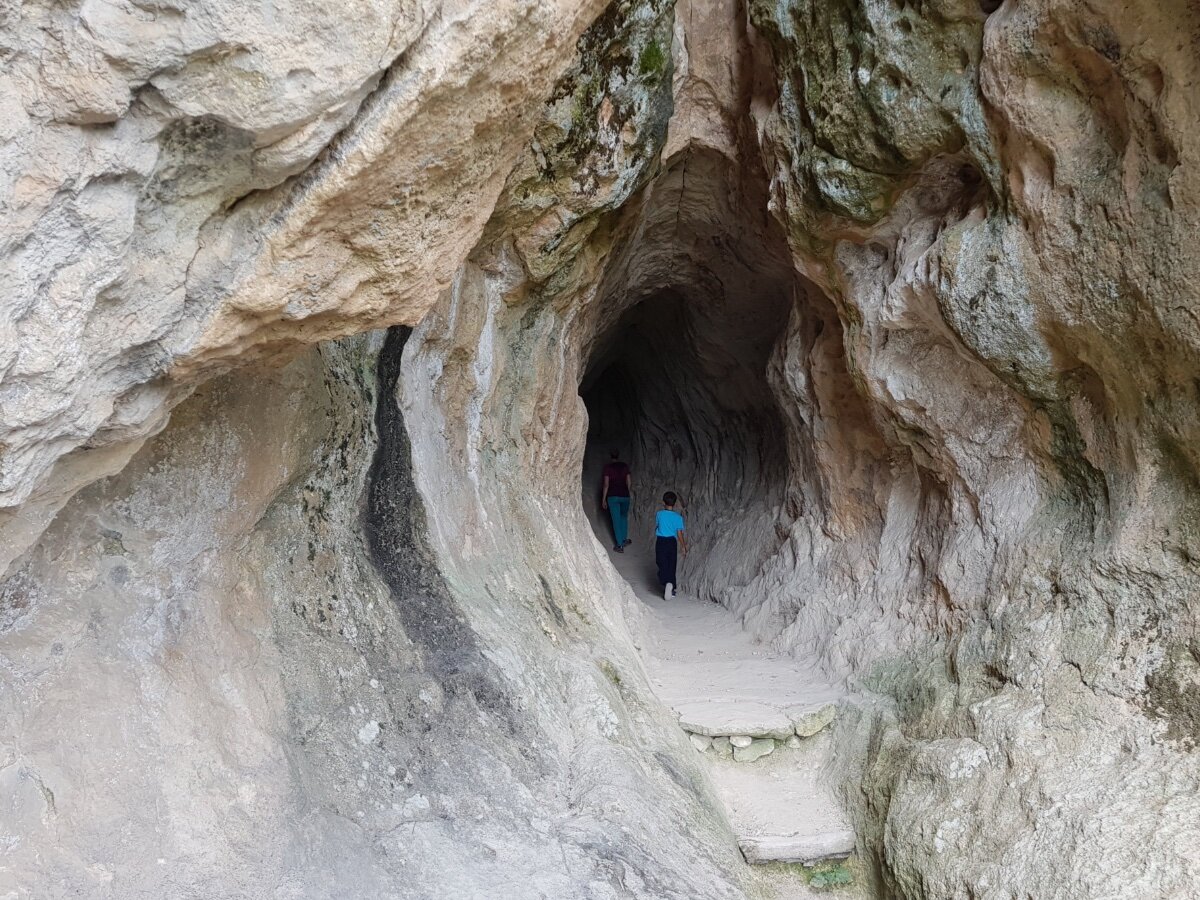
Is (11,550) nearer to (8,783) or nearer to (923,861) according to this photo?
(8,783)

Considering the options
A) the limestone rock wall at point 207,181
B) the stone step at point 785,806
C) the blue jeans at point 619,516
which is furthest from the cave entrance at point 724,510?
the limestone rock wall at point 207,181

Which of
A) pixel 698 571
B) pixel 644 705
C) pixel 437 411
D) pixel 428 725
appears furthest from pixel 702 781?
pixel 698 571

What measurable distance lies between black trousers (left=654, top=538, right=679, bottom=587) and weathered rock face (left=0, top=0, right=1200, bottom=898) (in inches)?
93.0

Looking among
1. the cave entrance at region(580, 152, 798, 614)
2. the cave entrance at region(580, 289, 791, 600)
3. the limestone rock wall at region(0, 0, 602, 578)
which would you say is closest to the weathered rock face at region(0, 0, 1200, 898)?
the limestone rock wall at region(0, 0, 602, 578)

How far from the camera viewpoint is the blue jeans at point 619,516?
32.9 ft

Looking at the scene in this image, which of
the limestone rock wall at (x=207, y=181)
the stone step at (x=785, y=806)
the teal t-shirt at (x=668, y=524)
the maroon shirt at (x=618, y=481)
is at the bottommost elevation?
the stone step at (x=785, y=806)

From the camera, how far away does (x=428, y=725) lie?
309cm

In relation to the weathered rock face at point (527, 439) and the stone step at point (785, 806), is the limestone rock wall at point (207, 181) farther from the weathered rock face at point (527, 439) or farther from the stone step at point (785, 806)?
the stone step at point (785, 806)

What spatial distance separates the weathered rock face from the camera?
192cm

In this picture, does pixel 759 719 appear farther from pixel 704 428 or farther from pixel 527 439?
pixel 704 428

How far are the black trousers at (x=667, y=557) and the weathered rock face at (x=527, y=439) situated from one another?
236 cm

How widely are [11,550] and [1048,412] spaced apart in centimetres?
386

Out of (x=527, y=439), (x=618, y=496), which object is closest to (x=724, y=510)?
(x=618, y=496)

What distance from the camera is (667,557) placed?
7.83 m
